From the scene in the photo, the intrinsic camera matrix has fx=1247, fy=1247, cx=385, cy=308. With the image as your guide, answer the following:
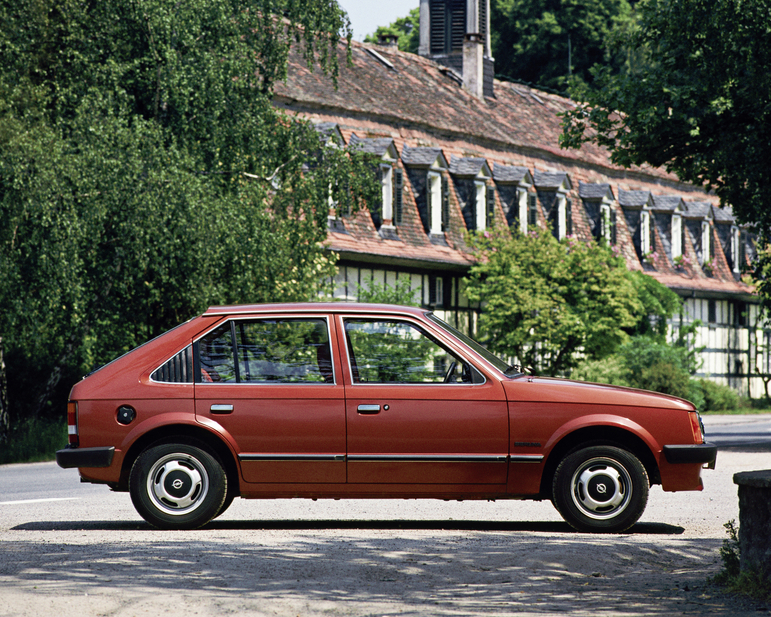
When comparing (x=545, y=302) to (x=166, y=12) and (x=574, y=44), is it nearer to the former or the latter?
(x=166, y=12)

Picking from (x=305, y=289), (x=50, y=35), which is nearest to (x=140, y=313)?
(x=305, y=289)

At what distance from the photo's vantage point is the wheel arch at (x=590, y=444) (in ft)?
31.6

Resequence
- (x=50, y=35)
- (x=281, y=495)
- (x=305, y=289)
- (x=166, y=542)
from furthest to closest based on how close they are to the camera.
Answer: (x=305, y=289)
(x=50, y=35)
(x=281, y=495)
(x=166, y=542)

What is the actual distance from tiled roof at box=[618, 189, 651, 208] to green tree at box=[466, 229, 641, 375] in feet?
32.8

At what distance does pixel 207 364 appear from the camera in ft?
32.2

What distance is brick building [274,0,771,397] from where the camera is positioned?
122 feet

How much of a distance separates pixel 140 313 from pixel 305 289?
344 cm

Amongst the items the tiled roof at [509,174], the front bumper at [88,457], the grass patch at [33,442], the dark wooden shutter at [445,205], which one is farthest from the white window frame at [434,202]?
the front bumper at [88,457]

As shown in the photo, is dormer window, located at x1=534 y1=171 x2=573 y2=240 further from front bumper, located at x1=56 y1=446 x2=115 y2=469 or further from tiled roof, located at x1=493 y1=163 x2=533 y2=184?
front bumper, located at x1=56 y1=446 x2=115 y2=469

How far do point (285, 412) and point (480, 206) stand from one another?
3165cm

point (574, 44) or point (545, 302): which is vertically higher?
point (574, 44)

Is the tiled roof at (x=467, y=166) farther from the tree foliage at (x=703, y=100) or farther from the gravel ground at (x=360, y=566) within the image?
the gravel ground at (x=360, y=566)

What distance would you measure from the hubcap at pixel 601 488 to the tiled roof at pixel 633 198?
38922 mm

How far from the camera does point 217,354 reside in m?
9.84
